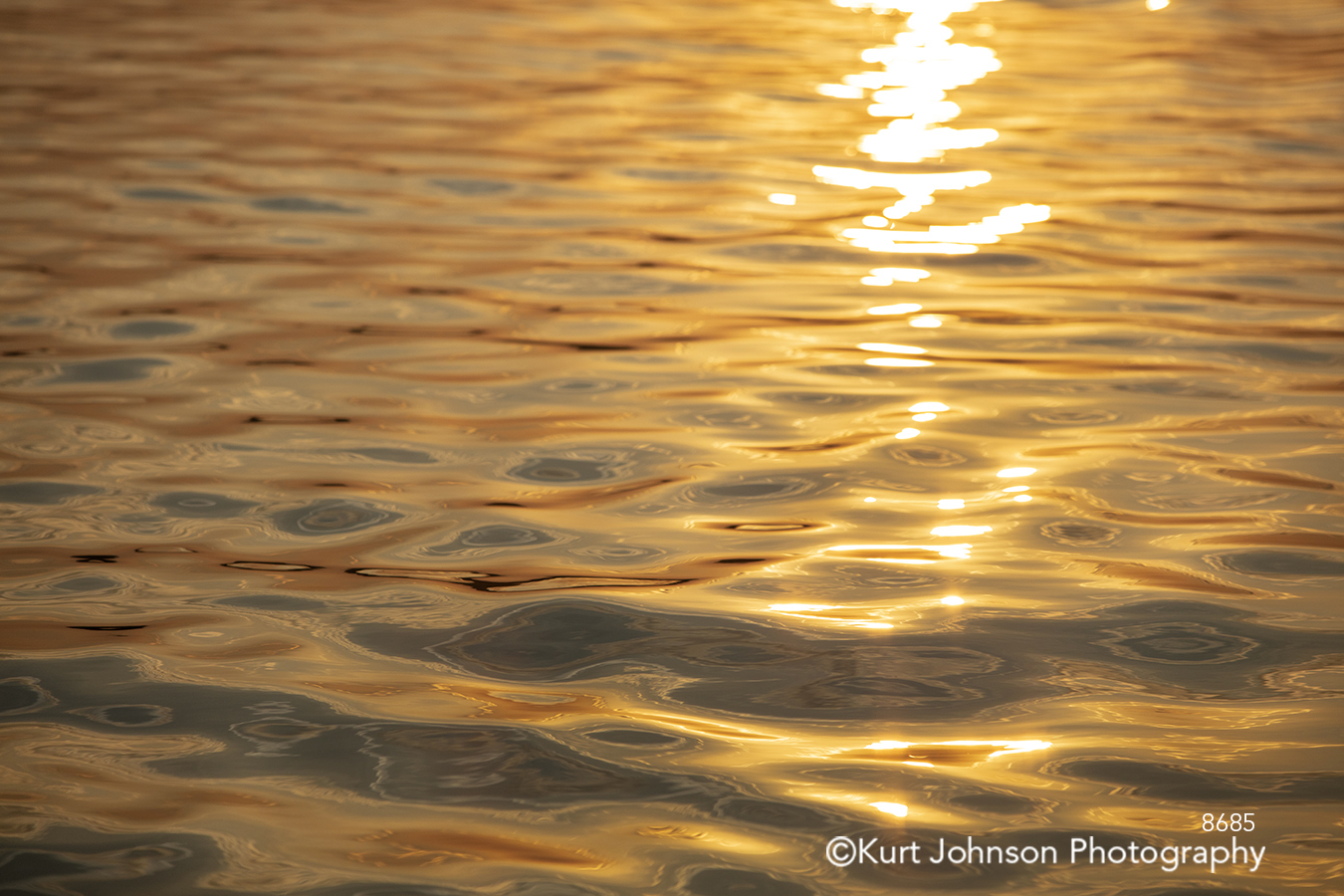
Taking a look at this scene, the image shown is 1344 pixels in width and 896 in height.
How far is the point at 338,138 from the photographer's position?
535 centimetres

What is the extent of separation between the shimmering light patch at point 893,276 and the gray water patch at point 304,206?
179 cm

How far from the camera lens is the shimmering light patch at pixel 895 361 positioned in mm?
3049

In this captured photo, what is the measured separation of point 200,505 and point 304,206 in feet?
7.71

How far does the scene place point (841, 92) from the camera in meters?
6.66

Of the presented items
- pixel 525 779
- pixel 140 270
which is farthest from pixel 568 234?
pixel 525 779

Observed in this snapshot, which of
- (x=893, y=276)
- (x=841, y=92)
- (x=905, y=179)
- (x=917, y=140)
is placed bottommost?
(x=893, y=276)

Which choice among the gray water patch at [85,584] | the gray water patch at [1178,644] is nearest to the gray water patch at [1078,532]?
the gray water patch at [1178,644]

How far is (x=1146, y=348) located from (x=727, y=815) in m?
2.10

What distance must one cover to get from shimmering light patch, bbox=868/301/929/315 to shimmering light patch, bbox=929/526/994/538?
4.27ft

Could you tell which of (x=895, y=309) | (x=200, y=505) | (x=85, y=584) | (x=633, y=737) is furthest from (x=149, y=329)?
(x=633, y=737)

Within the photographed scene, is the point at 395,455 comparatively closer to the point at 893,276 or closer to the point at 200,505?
the point at 200,505

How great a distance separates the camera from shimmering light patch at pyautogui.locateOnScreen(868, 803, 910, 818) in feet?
4.87

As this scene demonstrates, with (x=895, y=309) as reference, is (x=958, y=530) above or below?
below

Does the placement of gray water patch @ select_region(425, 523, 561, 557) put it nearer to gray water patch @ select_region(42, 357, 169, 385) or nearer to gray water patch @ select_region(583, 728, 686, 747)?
gray water patch @ select_region(583, 728, 686, 747)
